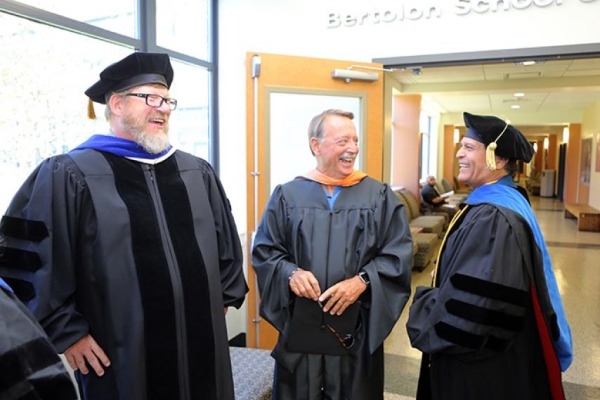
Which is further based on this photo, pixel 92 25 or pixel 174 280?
pixel 92 25

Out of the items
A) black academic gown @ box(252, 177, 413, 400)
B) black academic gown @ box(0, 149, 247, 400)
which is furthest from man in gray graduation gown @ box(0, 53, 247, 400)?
black academic gown @ box(252, 177, 413, 400)

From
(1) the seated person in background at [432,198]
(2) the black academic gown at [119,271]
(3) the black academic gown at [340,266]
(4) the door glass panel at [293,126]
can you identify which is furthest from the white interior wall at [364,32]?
(1) the seated person in background at [432,198]

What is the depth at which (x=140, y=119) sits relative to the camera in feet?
5.65

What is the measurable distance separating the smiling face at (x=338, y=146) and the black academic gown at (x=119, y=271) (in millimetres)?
668

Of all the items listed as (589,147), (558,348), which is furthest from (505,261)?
(589,147)

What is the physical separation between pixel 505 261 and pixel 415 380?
1.87 meters

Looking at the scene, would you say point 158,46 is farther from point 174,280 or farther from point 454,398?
point 454,398

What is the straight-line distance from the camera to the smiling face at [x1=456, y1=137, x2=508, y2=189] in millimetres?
2006

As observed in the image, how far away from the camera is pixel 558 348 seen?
1911mm

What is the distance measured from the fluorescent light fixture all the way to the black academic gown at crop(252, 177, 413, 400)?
1627 mm

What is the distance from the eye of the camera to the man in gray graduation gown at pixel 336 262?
195 centimetres

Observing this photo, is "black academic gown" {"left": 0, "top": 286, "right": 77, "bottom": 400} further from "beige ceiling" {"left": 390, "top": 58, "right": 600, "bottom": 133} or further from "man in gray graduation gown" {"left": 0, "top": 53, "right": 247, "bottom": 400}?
"beige ceiling" {"left": 390, "top": 58, "right": 600, "bottom": 133}

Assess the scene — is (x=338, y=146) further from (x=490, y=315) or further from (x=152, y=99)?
(x=490, y=315)

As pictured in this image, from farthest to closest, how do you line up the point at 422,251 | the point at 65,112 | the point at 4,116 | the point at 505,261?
the point at 422,251
the point at 65,112
the point at 4,116
the point at 505,261
